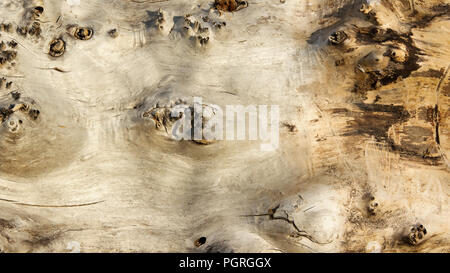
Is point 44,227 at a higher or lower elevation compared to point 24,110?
lower

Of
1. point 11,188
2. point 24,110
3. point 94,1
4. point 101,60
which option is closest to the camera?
point 24,110

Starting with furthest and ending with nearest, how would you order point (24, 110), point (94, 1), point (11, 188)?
point (94, 1) < point (11, 188) < point (24, 110)

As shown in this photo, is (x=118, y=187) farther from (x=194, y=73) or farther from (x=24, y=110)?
(x=194, y=73)

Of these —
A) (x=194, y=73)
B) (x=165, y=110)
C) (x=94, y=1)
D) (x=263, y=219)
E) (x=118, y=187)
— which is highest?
(x=94, y=1)

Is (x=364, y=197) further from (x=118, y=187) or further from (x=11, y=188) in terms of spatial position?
(x=11, y=188)

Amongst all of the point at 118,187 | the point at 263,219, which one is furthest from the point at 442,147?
the point at 118,187

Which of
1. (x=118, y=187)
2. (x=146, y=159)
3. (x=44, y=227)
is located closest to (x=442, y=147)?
(x=146, y=159)

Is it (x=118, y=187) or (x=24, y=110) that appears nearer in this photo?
(x=24, y=110)
